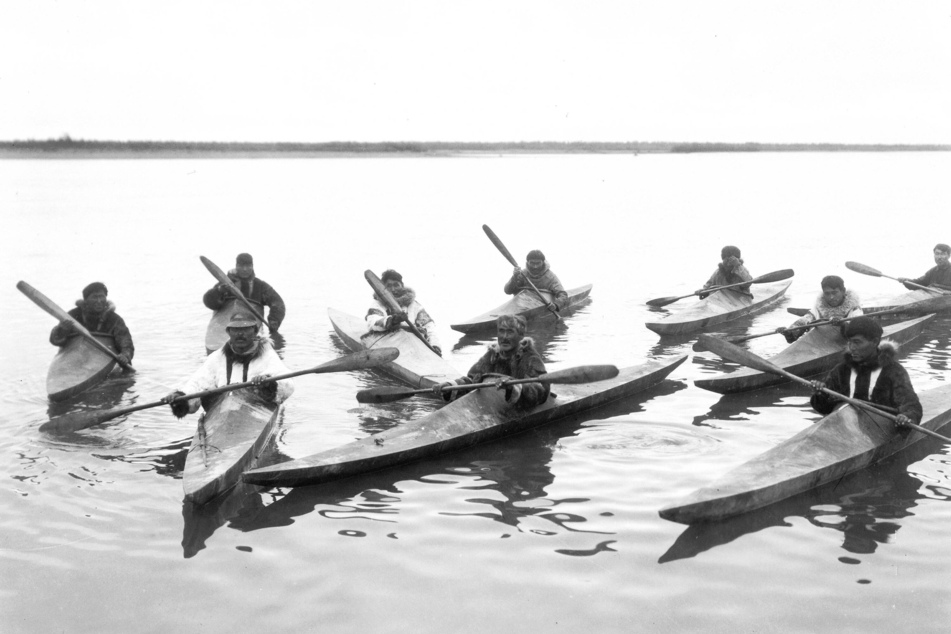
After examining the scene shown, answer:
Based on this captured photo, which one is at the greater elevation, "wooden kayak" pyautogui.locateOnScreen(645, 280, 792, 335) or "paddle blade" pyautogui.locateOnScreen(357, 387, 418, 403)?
"wooden kayak" pyautogui.locateOnScreen(645, 280, 792, 335)

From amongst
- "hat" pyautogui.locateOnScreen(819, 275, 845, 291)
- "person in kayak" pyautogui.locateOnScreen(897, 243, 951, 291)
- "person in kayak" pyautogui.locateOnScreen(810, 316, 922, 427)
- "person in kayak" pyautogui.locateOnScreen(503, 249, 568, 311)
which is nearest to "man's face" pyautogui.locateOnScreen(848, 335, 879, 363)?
"person in kayak" pyautogui.locateOnScreen(810, 316, 922, 427)

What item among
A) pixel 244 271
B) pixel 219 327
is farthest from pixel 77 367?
pixel 244 271

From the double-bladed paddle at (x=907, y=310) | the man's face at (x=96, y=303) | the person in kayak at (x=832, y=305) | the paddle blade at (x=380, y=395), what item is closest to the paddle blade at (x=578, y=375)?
the paddle blade at (x=380, y=395)

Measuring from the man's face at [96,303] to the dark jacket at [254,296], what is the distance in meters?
2.24

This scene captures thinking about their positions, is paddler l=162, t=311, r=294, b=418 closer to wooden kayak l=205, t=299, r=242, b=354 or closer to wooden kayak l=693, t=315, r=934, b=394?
wooden kayak l=205, t=299, r=242, b=354

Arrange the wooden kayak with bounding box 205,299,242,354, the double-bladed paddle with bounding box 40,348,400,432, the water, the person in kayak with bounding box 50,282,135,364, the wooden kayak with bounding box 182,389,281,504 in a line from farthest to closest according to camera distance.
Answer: the wooden kayak with bounding box 205,299,242,354 < the person in kayak with bounding box 50,282,135,364 < the double-bladed paddle with bounding box 40,348,400,432 < the wooden kayak with bounding box 182,389,281,504 < the water

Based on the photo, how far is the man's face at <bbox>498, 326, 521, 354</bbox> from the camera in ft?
25.9

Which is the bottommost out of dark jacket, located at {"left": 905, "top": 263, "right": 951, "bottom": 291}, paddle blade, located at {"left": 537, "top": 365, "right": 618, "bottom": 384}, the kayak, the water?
the water

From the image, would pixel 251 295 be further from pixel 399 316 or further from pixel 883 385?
pixel 883 385

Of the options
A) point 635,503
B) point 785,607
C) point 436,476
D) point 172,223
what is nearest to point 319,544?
point 436,476

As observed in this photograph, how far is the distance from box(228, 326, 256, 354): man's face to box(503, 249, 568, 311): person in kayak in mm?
6675

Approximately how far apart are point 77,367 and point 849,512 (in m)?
8.14

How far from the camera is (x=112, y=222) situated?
104 feet

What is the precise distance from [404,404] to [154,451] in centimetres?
259
